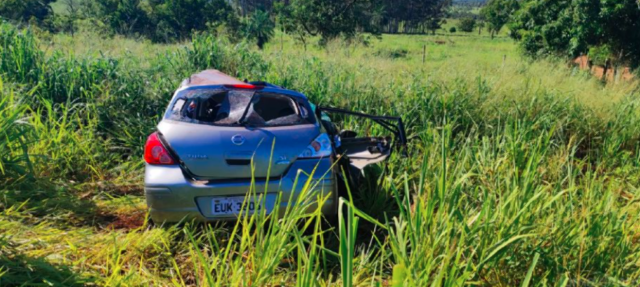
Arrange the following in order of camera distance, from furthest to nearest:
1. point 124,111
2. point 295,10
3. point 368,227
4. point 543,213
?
point 295,10
point 124,111
point 368,227
point 543,213

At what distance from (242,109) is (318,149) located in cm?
74

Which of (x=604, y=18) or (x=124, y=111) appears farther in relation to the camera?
(x=604, y=18)

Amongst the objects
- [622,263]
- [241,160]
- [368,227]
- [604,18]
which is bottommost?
[368,227]

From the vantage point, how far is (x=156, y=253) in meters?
3.01

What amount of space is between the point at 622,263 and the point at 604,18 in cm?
1284

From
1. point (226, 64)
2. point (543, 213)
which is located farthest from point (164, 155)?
point (226, 64)

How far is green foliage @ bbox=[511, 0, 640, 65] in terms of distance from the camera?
12414 millimetres

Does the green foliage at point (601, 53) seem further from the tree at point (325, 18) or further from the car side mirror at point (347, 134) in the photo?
the tree at point (325, 18)

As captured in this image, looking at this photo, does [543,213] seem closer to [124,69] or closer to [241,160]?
[241,160]

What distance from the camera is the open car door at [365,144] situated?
4129mm

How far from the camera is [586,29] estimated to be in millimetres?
12883

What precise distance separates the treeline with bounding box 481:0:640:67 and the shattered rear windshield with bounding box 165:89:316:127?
1238cm

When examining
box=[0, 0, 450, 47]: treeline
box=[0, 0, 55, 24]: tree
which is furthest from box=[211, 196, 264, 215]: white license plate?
box=[0, 0, 55, 24]: tree

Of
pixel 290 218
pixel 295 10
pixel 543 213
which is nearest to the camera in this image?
pixel 290 218
